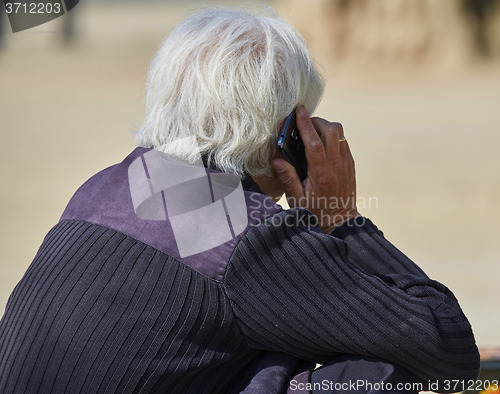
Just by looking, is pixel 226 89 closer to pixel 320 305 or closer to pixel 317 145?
pixel 317 145

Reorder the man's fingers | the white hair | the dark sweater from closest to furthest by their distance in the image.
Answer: the dark sweater → the white hair → the man's fingers

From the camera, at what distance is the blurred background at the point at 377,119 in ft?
19.0

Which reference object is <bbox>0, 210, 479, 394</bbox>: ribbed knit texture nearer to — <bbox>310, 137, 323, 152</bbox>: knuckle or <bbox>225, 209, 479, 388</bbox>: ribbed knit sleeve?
<bbox>225, 209, 479, 388</bbox>: ribbed knit sleeve

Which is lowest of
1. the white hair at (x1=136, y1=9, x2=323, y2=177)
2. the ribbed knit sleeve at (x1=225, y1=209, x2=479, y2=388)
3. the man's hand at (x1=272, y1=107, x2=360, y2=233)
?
the ribbed knit sleeve at (x1=225, y1=209, x2=479, y2=388)

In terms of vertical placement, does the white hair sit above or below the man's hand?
above

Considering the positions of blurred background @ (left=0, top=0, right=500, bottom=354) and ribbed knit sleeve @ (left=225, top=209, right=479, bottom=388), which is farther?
blurred background @ (left=0, top=0, right=500, bottom=354)

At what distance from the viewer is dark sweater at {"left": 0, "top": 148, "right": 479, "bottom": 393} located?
1.49 meters

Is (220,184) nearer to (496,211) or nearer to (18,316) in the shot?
(18,316)

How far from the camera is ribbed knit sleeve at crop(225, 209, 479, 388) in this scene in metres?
1.50

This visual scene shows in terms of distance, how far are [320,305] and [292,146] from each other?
44cm

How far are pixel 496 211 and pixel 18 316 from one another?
5574 mm

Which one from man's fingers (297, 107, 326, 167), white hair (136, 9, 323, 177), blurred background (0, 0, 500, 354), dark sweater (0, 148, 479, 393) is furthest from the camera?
blurred background (0, 0, 500, 354)

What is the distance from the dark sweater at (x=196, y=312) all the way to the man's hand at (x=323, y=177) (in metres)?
0.20

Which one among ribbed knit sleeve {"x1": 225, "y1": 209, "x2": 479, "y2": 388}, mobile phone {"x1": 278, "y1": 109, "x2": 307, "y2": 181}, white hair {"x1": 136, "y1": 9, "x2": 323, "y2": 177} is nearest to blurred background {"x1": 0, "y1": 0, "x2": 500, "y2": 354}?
white hair {"x1": 136, "y1": 9, "x2": 323, "y2": 177}
